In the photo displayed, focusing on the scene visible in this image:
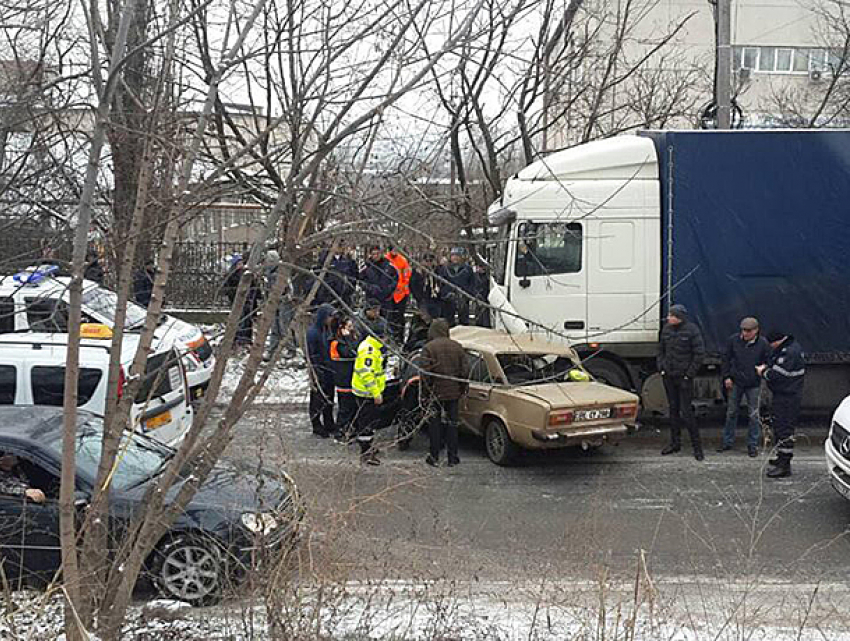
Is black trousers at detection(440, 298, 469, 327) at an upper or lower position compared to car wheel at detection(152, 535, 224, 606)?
upper

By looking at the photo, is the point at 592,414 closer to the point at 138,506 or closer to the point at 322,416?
the point at 322,416

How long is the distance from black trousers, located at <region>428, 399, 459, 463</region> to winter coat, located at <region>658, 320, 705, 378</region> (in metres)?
2.58

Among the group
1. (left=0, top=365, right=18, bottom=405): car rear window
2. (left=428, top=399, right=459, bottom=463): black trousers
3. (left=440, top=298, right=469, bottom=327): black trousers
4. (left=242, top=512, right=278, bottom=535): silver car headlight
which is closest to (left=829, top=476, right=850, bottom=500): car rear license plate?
(left=428, top=399, right=459, bottom=463): black trousers

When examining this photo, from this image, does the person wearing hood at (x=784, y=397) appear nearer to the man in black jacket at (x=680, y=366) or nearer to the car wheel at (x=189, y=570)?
the man in black jacket at (x=680, y=366)

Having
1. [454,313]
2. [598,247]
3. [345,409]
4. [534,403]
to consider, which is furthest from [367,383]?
[454,313]

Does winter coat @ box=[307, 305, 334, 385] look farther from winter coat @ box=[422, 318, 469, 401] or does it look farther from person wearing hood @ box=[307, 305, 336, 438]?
winter coat @ box=[422, 318, 469, 401]

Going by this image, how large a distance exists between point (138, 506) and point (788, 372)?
6955 millimetres

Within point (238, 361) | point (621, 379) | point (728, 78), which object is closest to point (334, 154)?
point (238, 361)

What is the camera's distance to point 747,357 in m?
10.2

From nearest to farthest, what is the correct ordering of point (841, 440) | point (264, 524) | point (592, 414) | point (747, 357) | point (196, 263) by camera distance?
point (264, 524) → point (841, 440) → point (592, 414) → point (747, 357) → point (196, 263)

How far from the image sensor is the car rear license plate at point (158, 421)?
352 inches

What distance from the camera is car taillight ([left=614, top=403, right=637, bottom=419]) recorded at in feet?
31.4

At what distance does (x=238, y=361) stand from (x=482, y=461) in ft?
17.9

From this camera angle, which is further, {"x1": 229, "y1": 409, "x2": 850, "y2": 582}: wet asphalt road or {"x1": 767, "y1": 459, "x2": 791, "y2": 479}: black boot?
{"x1": 767, "y1": 459, "x2": 791, "y2": 479}: black boot
